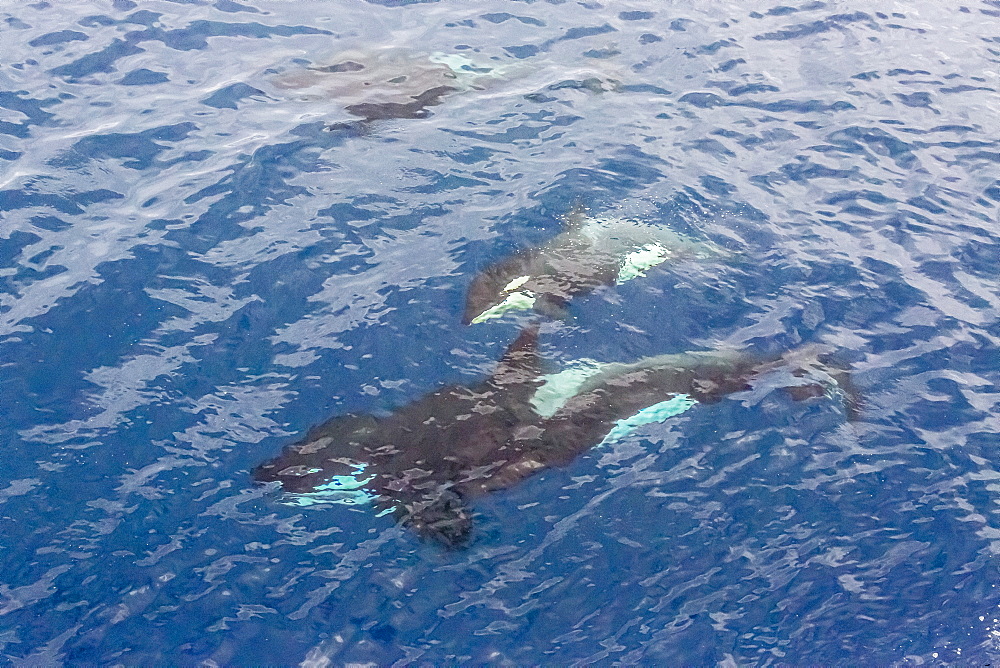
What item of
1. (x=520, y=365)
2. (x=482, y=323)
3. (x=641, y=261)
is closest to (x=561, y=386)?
(x=520, y=365)

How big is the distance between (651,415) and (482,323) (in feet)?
7.94

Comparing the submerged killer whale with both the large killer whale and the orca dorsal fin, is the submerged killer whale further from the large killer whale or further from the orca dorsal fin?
the large killer whale

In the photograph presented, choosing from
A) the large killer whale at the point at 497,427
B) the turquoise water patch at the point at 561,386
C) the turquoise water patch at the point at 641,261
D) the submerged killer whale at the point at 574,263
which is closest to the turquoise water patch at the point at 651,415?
the large killer whale at the point at 497,427

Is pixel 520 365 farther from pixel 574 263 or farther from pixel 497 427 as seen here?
pixel 574 263

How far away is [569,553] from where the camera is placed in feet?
26.3

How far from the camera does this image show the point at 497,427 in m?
8.89

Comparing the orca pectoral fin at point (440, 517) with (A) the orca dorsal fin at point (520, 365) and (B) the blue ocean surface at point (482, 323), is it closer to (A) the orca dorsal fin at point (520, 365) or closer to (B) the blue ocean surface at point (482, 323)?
(B) the blue ocean surface at point (482, 323)

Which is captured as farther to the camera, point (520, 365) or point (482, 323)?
point (482, 323)

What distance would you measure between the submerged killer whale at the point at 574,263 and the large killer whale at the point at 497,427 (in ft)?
2.12

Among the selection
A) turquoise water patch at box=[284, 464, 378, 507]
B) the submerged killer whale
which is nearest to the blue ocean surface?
turquoise water patch at box=[284, 464, 378, 507]

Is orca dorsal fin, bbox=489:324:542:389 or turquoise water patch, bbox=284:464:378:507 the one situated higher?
orca dorsal fin, bbox=489:324:542:389

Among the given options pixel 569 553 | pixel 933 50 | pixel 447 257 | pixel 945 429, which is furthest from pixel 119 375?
pixel 933 50

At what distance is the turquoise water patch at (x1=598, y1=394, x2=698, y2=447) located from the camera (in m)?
9.04

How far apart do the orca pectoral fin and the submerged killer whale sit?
2.52 meters
